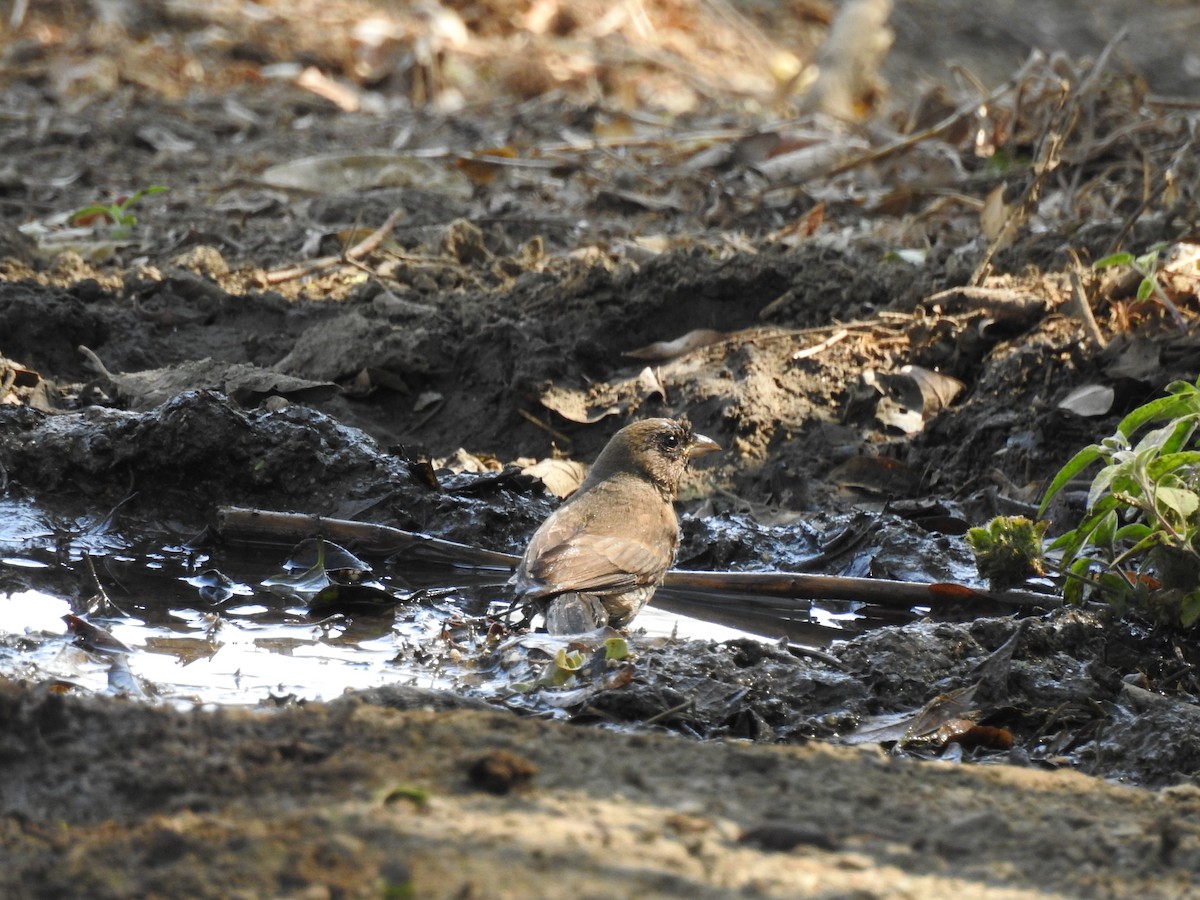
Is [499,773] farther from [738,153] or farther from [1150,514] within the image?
[738,153]

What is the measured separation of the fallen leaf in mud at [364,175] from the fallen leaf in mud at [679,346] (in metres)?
2.96

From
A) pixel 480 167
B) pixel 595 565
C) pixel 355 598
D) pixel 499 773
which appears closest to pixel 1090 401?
pixel 595 565

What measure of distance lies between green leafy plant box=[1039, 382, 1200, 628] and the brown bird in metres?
1.46

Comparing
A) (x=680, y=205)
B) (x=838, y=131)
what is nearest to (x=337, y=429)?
(x=680, y=205)

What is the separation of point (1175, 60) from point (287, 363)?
50.6 feet

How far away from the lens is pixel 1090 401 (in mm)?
6562

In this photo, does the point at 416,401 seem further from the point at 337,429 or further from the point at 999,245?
the point at 999,245

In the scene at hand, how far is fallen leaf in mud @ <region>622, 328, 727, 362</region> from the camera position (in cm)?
741

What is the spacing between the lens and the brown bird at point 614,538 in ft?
17.0

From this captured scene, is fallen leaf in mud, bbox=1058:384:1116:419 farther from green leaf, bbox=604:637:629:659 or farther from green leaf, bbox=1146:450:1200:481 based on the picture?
green leaf, bbox=604:637:629:659

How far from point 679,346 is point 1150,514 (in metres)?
3.25

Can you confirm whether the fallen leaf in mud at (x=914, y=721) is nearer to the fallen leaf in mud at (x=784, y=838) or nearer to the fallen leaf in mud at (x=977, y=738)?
the fallen leaf in mud at (x=977, y=738)

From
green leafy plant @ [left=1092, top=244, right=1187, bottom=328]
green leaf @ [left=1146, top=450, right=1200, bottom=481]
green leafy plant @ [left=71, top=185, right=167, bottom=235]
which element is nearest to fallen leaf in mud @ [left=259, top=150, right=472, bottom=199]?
green leafy plant @ [left=71, top=185, right=167, bottom=235]

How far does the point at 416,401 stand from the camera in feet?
24.0
